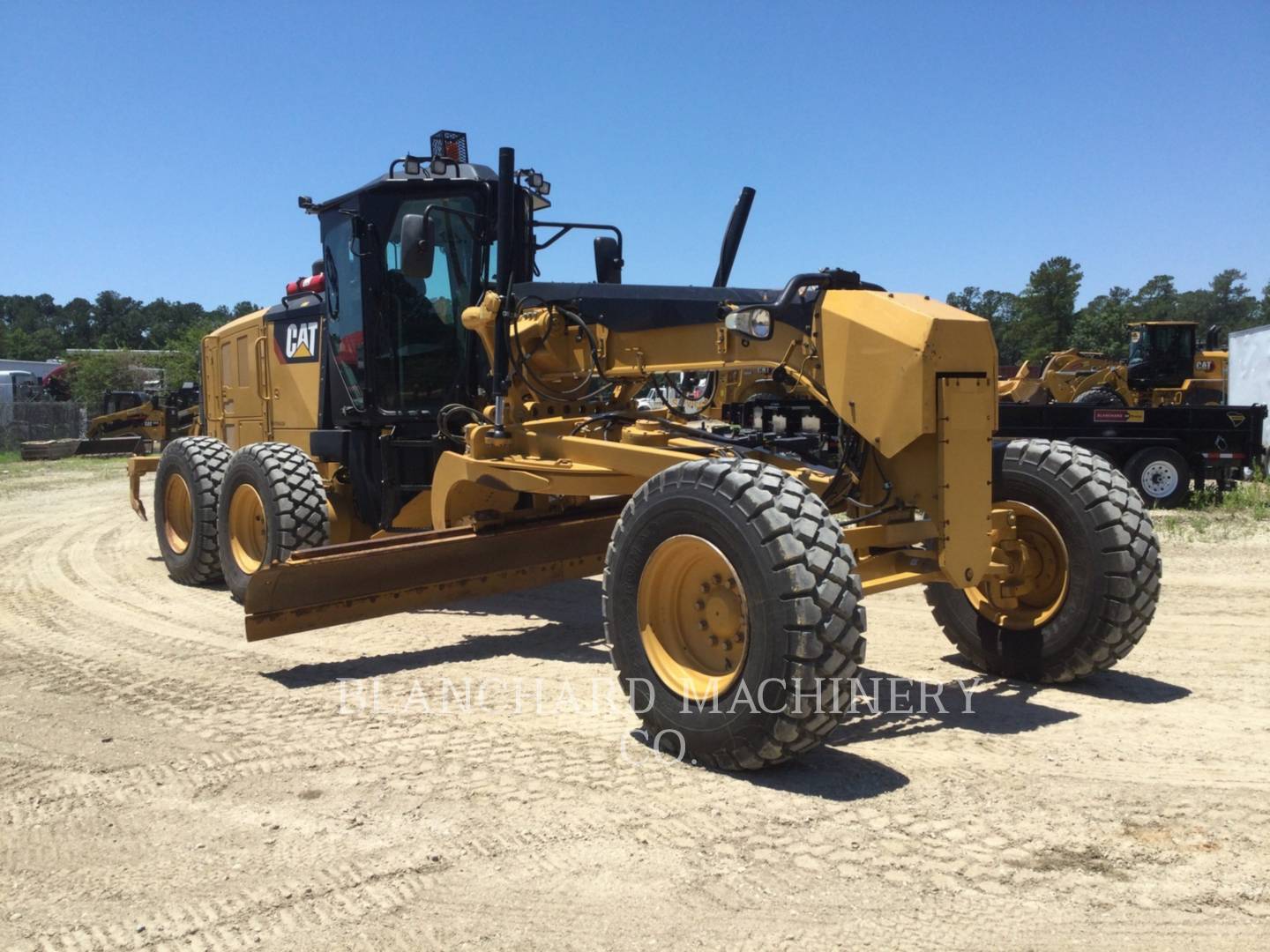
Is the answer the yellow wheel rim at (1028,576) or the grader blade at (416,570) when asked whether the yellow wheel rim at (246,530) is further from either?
the yellow wheel rim at (1028,576)

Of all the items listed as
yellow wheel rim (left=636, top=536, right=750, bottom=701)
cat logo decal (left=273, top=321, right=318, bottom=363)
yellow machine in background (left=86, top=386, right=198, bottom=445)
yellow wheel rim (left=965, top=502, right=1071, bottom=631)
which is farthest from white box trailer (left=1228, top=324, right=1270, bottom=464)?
yellow machine in background (left=86, top=386, right=198, bottom=445)

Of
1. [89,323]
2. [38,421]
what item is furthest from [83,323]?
[38,421]

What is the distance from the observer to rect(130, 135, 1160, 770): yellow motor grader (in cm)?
397

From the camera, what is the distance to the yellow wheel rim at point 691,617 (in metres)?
4.11

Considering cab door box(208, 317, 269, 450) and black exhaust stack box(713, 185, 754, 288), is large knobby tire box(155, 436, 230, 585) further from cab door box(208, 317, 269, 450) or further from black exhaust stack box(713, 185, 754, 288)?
black exhaust stack box(713, 185, 754, 288)

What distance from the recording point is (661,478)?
14.1 feet

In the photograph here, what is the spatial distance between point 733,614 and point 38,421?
3291 cm

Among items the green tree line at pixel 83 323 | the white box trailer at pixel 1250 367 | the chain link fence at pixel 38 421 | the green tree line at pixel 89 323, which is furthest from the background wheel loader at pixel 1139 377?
the green tree line at pixel 83 323

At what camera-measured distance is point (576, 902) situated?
3.00 m

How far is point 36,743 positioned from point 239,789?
4.25 feet

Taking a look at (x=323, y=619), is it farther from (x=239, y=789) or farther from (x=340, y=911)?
(x=340, y=911)

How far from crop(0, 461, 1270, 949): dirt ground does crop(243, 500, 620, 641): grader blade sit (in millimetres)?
341

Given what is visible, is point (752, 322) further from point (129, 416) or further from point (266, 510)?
point (129, 416)

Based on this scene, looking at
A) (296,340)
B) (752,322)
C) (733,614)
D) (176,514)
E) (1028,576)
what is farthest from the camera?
(176,514)
